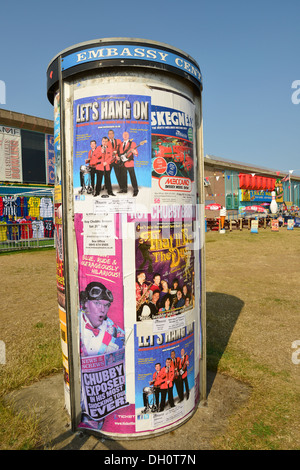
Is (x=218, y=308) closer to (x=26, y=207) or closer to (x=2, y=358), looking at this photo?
(x=2, y=358)

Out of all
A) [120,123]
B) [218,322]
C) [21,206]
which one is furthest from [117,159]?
[21,206]

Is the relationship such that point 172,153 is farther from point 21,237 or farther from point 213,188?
point 213,188

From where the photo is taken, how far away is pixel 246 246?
57.9 ft

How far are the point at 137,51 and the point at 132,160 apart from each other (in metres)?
0.91

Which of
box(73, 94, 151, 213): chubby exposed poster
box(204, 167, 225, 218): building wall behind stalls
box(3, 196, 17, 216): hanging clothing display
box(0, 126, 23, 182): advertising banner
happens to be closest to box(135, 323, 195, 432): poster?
box(73, 94, 151, 213): chubby exposed poster

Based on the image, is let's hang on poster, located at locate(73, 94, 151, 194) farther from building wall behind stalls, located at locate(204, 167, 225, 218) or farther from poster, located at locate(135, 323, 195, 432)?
building wall behind stalls, located at locate(204, 167, 225, 218)

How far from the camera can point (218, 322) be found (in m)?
5.87

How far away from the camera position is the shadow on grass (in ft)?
14.6

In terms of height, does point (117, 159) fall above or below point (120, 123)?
below

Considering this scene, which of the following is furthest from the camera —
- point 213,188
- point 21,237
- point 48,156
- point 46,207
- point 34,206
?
point 213,188

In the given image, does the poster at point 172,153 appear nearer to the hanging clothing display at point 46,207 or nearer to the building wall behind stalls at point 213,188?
the hanging clothing display at point 46,207

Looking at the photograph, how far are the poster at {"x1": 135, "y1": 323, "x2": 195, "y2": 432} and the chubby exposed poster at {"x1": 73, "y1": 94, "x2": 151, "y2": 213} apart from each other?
1178 millimetres

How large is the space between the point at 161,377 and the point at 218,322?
3.28 metres
